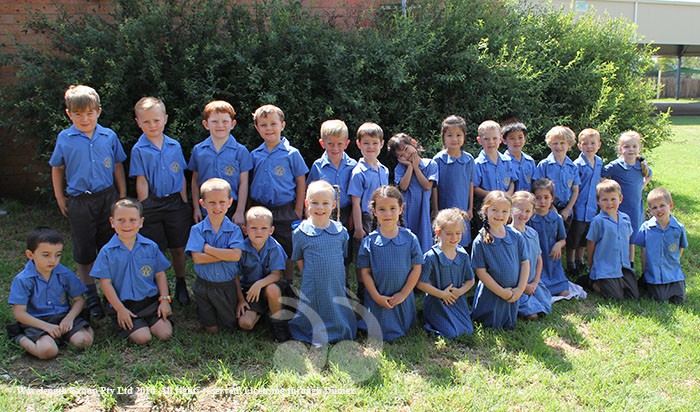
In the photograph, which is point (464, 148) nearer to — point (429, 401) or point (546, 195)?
point (546, 195)

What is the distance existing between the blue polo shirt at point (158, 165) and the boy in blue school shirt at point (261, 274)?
754 mm

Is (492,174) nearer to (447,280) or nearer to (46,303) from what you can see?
(447,280)

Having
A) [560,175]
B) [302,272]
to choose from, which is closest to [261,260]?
[302,272]

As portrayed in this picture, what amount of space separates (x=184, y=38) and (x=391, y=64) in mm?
2256

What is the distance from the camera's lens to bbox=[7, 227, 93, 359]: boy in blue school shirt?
12.0 feet

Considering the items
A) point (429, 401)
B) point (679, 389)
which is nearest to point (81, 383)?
point (429, 401)

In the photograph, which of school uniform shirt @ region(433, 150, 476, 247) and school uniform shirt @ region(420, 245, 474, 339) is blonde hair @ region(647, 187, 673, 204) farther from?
school uniform shirt @ region(420, 245, 474, 339)

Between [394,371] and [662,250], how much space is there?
2.80 m

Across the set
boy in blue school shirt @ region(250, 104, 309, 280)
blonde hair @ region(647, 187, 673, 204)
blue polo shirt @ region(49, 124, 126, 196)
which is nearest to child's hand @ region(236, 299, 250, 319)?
boy in blue school shirt @ region(250, 104, 309, 280)

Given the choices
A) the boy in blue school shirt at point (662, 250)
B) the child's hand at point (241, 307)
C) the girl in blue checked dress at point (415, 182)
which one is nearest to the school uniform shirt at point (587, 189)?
the boy in blue school shirt at point (662, 250)

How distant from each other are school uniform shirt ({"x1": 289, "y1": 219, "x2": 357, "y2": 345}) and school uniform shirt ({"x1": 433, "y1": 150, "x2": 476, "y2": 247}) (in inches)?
51.1

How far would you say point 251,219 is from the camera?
396 centimetres

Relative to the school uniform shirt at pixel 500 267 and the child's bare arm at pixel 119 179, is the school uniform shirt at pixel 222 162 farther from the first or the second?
the school uniform shirt at pixel 500 267

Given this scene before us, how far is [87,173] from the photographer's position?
4.14 meters
